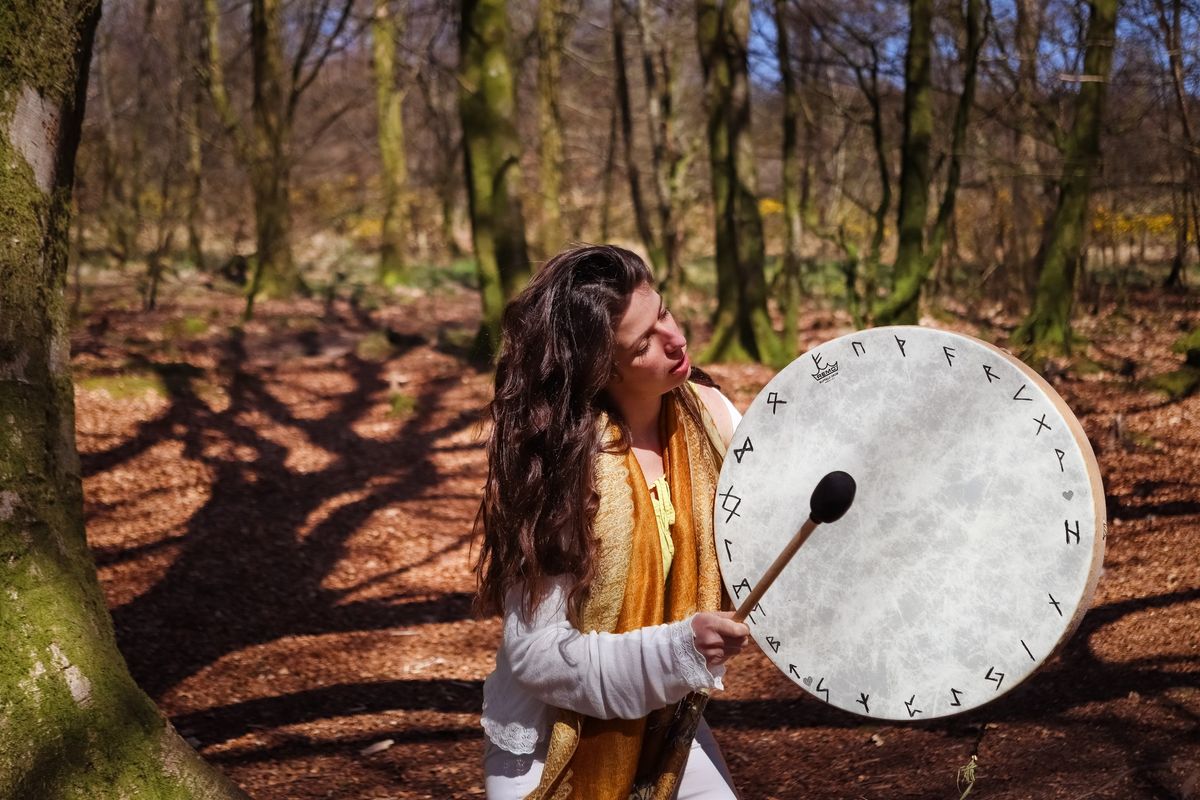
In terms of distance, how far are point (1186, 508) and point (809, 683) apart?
477 centimetres

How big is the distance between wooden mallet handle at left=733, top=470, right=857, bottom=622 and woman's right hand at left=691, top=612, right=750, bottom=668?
0.12 ft

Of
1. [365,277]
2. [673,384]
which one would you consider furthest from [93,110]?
[673,384]

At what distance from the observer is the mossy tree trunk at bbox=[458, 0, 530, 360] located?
10484mm

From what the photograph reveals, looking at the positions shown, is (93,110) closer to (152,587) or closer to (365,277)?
(365,277)

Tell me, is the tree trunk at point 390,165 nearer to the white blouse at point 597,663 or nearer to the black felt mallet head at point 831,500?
the white blouse at point 597,663

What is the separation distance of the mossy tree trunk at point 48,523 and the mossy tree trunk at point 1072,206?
841 centimetres

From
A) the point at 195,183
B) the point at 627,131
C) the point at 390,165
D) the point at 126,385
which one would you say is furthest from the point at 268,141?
the point at 126,385

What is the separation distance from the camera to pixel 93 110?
17766 mm

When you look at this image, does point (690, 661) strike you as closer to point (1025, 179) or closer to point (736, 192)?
point (736, 192)

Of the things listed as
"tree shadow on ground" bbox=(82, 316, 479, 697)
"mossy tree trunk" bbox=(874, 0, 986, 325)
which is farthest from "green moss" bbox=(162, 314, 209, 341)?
"mossy tree trunk" bbox=(874, 0, 986, 325)

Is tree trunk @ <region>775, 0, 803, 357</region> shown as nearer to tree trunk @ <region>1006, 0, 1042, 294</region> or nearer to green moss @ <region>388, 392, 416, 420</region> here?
tree trunk @ <region>1006, 0, 1042, 294</region>

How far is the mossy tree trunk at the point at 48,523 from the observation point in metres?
2.52

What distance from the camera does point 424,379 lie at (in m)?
11.1

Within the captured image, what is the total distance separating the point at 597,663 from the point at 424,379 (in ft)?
30.7
